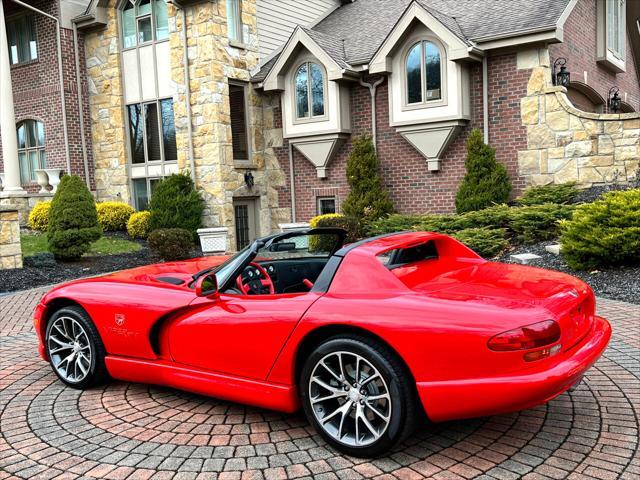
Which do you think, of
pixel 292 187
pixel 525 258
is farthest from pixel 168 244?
pixel 525 258

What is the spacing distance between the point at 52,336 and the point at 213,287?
1.68m

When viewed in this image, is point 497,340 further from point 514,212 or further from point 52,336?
point 514,212

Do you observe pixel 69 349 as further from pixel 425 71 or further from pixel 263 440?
pixel 425 71

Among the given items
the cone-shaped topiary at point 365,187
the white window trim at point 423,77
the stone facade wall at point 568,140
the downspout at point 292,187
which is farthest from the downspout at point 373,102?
the stone facade wall at point 568,140

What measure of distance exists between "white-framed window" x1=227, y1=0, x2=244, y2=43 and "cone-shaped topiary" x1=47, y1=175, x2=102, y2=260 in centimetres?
577

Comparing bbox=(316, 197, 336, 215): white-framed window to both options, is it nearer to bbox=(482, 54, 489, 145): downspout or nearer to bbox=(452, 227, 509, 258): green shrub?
bbox=(482, 54, 489, 145): downspout

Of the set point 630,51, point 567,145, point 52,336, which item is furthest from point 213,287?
point 630,51

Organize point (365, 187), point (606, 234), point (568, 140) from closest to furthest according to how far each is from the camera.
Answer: point (606, 234) → point (568, 140) → point (365, 187)

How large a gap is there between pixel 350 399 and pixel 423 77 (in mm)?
10661

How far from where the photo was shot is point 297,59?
14289mm

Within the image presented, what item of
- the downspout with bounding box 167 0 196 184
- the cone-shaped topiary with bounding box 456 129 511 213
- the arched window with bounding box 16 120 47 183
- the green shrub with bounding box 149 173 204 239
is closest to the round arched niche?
the cone-shaped topiary with bounding box 456 129 511 213

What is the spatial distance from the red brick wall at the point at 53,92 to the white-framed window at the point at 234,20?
16.8 ft

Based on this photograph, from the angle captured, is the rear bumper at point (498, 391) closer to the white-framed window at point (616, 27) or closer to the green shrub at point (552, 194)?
the green shrub at point (552, 194)

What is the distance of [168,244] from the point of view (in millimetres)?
12086
